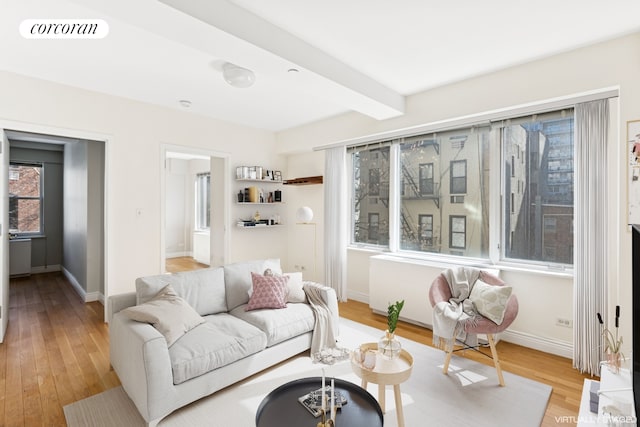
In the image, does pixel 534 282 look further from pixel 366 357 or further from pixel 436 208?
pixel 366 357

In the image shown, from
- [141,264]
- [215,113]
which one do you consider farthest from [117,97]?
[141,264]

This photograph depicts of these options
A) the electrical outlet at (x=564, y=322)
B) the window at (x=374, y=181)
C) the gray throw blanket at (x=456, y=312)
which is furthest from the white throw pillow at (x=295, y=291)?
the electrical outlet at (x=564, y=322)

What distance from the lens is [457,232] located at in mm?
3844

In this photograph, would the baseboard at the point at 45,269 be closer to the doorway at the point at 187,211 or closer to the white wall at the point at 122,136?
the doorway at the point at 187,211

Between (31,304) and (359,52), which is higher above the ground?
(359,52)

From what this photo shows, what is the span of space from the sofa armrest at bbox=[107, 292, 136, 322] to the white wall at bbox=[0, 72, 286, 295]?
1531 mm

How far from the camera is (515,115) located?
10.5 feet

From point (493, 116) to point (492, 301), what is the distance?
74.8 inches

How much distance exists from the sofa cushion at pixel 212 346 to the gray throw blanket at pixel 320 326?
1.84ft

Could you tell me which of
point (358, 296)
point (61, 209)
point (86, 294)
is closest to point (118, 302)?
point (86, 294)

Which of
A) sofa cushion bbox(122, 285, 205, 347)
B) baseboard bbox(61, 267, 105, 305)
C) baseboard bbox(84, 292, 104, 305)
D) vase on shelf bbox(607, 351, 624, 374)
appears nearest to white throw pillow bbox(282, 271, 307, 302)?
sofa cushion bbox(122, 285, 205, 347)

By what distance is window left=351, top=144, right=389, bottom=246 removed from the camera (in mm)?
4609

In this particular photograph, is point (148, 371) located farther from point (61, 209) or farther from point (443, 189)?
point (61, 209)

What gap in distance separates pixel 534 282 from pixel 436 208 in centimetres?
133
